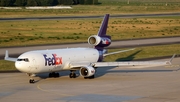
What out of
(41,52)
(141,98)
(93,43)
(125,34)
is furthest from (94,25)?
(141,98)

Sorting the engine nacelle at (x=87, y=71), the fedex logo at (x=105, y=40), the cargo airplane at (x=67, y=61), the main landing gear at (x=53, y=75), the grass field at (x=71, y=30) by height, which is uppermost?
the fedex logo at (x=105, y=40)

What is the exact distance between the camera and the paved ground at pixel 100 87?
41219mm

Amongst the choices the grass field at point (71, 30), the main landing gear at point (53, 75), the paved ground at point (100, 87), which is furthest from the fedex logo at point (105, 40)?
the grass field at point (71, 30)

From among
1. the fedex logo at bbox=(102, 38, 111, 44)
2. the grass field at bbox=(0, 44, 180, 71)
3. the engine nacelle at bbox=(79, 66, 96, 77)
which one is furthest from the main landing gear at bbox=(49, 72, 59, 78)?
the grass field at bbox=(0, 44, 180, 71)

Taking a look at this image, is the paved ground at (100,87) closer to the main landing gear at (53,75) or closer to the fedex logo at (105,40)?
the main landing gear at (53,75)

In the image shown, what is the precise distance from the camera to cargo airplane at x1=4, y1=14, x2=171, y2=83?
158 feet

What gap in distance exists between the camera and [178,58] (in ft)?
238

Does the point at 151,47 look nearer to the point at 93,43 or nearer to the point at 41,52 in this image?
the point at 93,43

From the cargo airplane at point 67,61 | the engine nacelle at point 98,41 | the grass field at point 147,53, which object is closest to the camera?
the cargo airplane at point 67,61

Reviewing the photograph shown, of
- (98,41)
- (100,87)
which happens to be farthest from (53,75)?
(100,87)

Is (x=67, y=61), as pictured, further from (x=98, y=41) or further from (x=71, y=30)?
(x=71, y=30)

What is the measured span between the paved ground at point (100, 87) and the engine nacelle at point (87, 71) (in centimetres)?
67

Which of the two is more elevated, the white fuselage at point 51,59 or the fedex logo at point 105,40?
the fedex logo at point 105,40

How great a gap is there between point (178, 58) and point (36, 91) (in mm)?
33062
